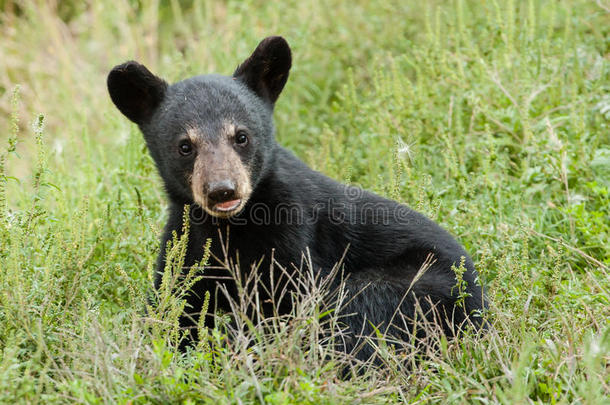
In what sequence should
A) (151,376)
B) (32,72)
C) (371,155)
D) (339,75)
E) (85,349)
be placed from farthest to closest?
(32,72), (339,75), (371,155), (85,349), (151,376)

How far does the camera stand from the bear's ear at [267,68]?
4.28 metres

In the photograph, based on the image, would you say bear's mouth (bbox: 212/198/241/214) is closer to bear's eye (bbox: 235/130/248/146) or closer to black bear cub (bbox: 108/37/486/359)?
black bear cub (bbox: 108/37/486/359)

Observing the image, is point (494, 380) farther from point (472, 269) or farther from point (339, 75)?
point (339, 75)

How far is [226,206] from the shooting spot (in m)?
3.75

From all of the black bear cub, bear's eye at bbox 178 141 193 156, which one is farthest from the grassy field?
bear's eye at bbox 178 141 193 156

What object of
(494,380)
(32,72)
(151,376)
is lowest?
(494,380)

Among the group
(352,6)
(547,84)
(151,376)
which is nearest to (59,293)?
(151,376)

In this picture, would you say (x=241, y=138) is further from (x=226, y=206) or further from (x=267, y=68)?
(x=267, y=68)

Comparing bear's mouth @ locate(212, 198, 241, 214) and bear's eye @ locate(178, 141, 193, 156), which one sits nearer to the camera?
bear's mouth @ locate(212, 198, 241, 214)

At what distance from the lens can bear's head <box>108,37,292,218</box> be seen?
379 centimetres

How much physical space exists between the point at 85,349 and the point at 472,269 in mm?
2205

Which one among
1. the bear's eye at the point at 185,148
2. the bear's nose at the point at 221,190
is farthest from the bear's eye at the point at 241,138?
the bear's nose at the point at 221,190

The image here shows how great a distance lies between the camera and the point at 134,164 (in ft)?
19.2

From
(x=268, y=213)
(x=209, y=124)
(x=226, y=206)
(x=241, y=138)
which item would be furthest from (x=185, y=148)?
(x=268, y=213)
